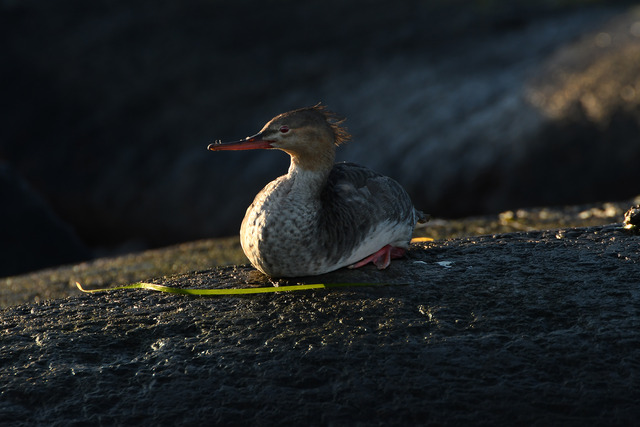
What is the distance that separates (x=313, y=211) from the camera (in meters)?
4.30

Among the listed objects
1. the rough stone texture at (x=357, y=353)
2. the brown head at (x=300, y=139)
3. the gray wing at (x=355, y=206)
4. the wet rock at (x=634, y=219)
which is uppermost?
the brown head at (x=300, y=139)

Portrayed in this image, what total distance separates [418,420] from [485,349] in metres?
0.54

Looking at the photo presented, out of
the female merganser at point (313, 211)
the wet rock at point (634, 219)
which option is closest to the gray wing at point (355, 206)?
the female merganser at point (313, 211)

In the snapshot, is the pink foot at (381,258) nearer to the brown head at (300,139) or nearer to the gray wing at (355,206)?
the gray wing at (355,206)

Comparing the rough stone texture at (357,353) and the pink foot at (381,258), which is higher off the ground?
the pink foot at (381,258)

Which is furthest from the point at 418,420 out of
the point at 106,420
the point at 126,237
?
the point at 126,237

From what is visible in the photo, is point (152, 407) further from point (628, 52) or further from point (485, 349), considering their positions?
point (628, 52)

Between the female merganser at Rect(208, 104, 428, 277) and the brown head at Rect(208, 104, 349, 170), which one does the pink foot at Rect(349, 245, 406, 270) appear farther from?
the brown head at Rect(208, 104, 349, 170)

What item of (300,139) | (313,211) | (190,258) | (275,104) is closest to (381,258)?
(313,211)

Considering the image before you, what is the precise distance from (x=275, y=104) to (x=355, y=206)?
29.8 ft

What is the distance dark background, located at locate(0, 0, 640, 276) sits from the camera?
10453mm

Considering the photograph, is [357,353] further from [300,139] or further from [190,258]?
[190,258]

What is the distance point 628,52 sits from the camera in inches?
437

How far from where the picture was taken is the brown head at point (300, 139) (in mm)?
4352
